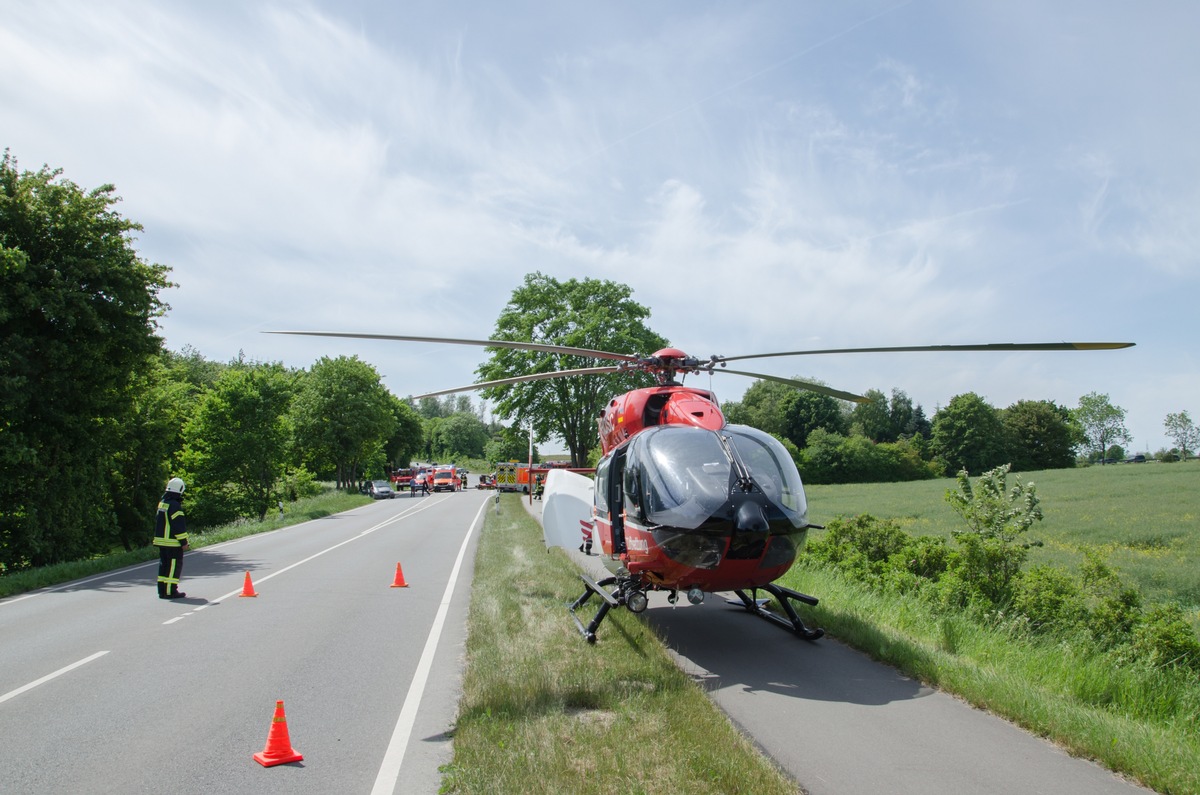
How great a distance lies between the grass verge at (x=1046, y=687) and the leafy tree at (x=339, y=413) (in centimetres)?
5912

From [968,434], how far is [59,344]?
311 feet

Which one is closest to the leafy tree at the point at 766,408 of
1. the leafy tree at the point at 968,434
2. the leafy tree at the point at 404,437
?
the leafy tree at the point at 968,434

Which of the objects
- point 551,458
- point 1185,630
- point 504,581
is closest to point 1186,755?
point 1185,630

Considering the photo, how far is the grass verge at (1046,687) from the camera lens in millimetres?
4699

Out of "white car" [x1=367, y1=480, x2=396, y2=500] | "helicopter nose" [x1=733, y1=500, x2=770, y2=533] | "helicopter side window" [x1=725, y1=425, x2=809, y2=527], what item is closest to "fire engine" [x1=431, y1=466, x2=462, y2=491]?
"white car" [x1=367, y1=480, x2=396, y2=500]

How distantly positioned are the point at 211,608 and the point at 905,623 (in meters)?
10.2

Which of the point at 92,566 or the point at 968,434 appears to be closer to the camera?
the point at 92,566

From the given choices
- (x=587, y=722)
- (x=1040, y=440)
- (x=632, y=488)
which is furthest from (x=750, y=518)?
(x=1040, y=440)

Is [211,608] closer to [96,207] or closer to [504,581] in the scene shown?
[504,581]

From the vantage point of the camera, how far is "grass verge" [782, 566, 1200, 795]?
470 centimetres

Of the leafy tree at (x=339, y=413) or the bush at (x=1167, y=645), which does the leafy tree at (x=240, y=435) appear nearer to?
the leafy tree at (x=339, y=413)

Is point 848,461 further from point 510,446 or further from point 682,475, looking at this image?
point 682,475

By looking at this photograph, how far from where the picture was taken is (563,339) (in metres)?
43.3

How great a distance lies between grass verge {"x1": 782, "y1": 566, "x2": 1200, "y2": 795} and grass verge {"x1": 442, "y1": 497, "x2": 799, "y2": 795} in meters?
2.18
